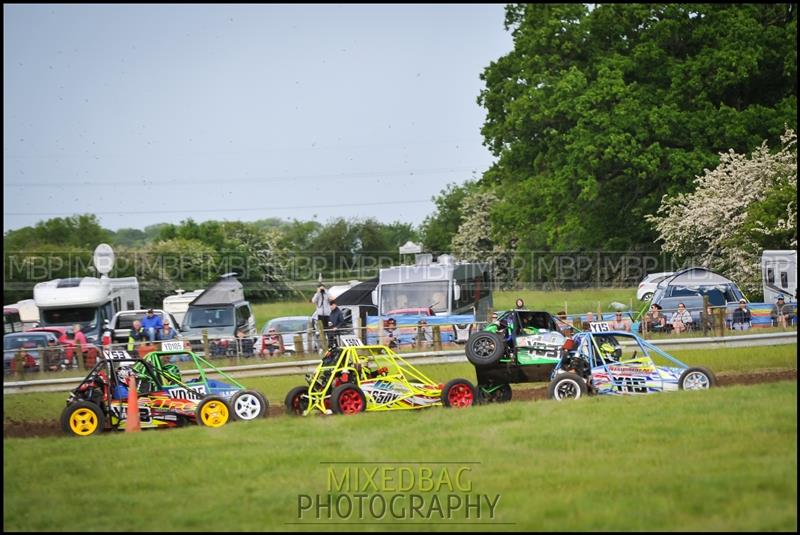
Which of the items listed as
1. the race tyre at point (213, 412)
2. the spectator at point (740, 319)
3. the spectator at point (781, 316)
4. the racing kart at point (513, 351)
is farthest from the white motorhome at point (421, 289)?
the race tyre at point (213, 412)

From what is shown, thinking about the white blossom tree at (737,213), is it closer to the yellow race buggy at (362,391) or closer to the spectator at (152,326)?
the yellow race buggy at (362,391)

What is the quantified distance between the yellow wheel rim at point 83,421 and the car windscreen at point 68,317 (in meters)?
16.8

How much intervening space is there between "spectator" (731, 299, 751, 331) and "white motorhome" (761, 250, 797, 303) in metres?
6.11

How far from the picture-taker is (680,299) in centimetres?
3066

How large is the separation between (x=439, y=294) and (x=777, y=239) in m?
12.5

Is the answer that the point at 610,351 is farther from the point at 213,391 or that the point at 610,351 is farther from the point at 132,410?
the point at 132,410

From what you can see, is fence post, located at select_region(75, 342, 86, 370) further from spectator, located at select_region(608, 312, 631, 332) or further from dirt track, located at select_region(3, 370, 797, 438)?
spectator, located at select_region(608, 312, 631, 332)

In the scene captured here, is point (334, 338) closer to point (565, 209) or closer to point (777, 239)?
point (777, 239)

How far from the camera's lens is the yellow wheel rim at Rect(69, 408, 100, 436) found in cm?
1730

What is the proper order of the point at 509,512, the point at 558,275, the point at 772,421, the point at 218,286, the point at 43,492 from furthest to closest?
1. the point at 558,275
2. the point at 218,286
3. the point at 772,421
4. the point at 43,492
5. the point at 509,512

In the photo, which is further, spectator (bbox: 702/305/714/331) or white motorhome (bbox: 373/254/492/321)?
white motorhome (bbox: 373/254/492/321)

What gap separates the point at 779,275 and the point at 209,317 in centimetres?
1819

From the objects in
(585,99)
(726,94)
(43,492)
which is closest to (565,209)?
(585,99)

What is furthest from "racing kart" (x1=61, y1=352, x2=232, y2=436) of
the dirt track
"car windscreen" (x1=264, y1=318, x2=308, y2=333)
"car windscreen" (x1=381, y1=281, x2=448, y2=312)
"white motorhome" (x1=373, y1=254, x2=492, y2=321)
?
"car windscreen" (x1=264, y1=318, x2=308, y2=333)
